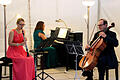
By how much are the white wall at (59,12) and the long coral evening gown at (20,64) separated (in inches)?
72.9

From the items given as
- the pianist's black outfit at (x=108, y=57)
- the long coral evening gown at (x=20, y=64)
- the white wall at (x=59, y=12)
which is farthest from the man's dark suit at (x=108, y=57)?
the white wall at (x=59, y=12)

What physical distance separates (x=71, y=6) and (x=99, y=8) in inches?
37.2

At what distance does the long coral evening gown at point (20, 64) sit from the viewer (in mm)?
3789

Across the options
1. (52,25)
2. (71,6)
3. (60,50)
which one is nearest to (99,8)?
(71,6)

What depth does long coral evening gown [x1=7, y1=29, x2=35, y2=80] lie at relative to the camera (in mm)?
3789

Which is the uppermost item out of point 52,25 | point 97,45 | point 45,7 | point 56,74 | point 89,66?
point 45,7

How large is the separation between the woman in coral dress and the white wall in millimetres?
1841

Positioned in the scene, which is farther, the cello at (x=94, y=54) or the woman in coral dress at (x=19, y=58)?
the woman in coral dress at (x=19, y=58)

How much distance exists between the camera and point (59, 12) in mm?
6332

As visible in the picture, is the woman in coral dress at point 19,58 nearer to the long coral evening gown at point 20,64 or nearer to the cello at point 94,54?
the long coral evening gown at point 20,64

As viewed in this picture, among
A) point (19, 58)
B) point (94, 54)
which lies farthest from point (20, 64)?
point (94, 54)

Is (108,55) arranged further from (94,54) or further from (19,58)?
(19,58)

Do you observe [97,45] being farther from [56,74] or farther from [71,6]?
[71,6]

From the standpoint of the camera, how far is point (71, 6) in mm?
6473
